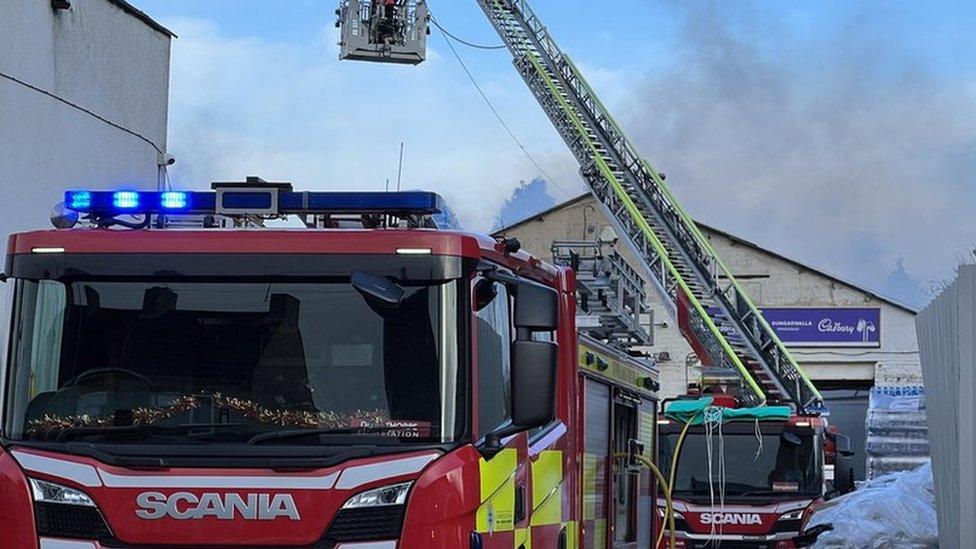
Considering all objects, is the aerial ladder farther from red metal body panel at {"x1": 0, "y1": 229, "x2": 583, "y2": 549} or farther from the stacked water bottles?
red metal body panel at {"x1": 0, "y1": 229, "x2": 583, "y2": 549}

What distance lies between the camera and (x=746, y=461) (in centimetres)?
Result: 1463

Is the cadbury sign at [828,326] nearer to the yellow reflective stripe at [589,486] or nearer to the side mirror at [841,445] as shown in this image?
the side mirror at [841,445]

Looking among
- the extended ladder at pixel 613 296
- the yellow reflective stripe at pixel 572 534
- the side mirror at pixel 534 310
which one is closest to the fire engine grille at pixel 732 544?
the extended ladder at pixel 613 296

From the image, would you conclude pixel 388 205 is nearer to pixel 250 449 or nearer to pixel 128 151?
pixel 250 449

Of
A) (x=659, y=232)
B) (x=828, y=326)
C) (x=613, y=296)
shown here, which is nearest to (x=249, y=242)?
(x=613, y=296)

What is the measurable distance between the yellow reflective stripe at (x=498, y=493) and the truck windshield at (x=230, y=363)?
28 cm

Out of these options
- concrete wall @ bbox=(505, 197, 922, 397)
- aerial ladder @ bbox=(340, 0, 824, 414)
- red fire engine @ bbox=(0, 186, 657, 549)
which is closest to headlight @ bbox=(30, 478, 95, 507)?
red fire engine @ bbox=(0, 186, 657, 549)

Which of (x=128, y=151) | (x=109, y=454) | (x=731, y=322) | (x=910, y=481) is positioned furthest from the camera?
(x=731, y=322)

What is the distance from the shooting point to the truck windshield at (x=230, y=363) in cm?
537

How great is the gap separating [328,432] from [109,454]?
84 cm

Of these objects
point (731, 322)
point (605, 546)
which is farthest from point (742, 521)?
point (731, 322)

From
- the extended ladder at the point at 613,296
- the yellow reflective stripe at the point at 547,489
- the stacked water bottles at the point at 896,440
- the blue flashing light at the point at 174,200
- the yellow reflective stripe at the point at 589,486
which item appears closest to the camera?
the blue flashing light at the point at 174,200

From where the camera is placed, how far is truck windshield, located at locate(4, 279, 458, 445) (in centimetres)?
537

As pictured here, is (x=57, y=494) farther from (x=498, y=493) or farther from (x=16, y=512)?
(x=498, y=493)
